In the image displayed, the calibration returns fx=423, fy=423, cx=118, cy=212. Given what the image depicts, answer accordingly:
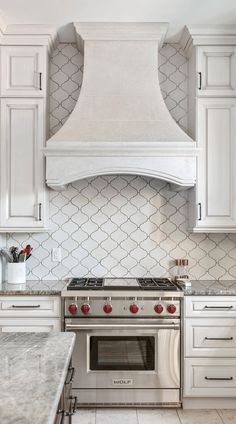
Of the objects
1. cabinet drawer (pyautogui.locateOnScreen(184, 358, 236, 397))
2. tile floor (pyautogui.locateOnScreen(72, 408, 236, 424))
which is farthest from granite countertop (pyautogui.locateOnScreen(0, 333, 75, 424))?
cabinet drawer (pyautogui.locateOnScreen(184, 358, 236, 397))

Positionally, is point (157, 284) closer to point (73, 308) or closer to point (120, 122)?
point (73, 308)

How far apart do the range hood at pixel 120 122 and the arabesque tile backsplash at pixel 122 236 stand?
0.38 meters

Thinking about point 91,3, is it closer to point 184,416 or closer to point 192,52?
point 192,52

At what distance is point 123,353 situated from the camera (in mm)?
3041

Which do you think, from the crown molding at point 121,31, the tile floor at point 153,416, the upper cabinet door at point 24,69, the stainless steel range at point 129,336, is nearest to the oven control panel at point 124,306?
the stainless steel range at point 129,336

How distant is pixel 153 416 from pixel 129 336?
56 cm

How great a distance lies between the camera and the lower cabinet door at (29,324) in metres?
3.03

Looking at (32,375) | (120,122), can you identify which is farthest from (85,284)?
(32,375)

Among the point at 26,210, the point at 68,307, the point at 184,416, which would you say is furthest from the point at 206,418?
the point at 26,210

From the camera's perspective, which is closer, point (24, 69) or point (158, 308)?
point (158, 308)

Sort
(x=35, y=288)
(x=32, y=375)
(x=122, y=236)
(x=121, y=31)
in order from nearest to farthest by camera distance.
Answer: (x=32, y=375)
(x=35, y=288)
(x=121, y=31)
(x=122, y=236)

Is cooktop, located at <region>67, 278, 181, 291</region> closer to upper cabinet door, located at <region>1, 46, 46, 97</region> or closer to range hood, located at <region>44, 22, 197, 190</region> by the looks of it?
range hood, located at <region>44, 22, 197, 190</region>

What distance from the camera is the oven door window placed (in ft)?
9.93

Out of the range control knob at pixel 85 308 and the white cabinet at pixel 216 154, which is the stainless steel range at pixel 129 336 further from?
the white cabinet at pixel 216 154
